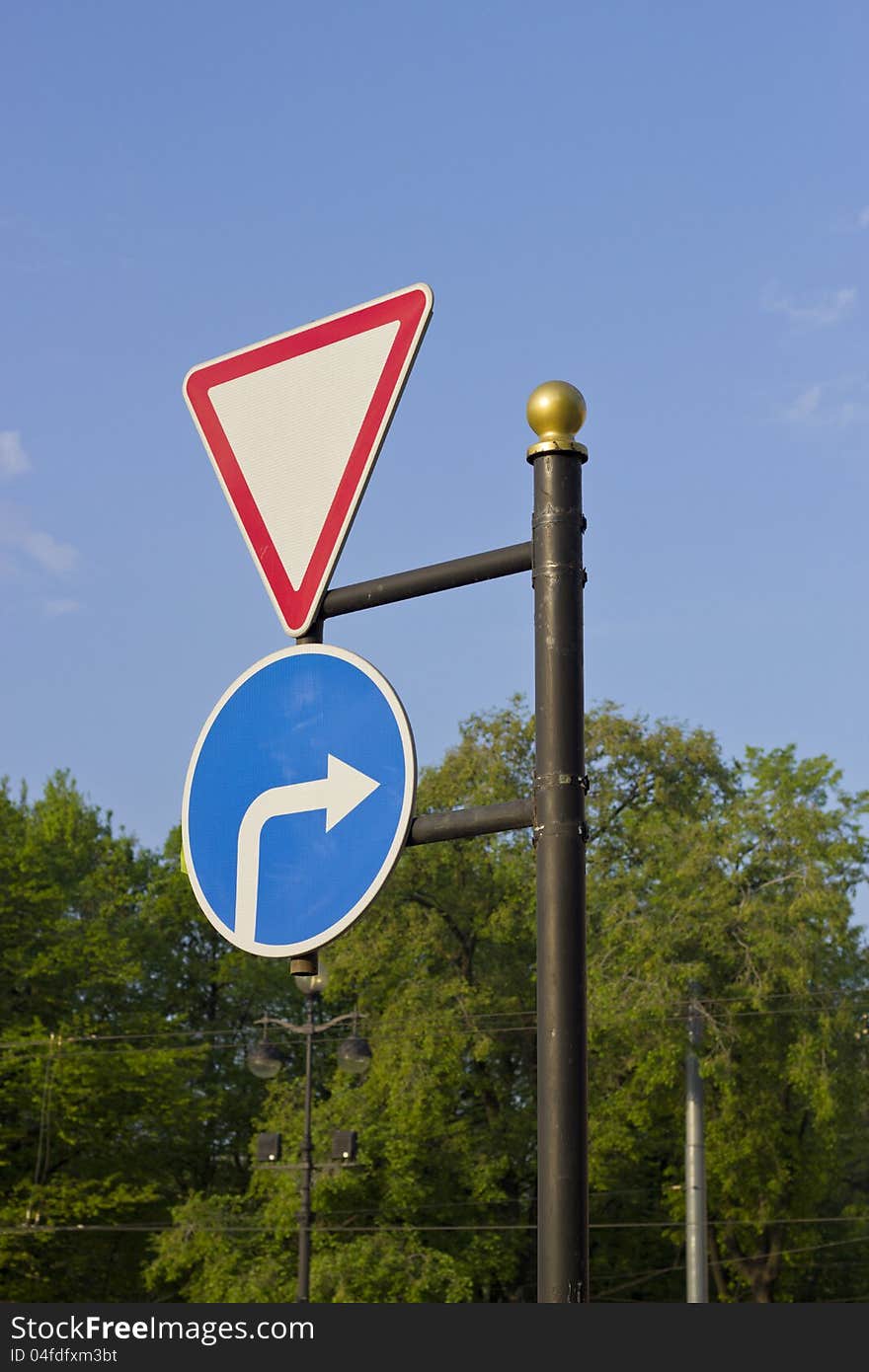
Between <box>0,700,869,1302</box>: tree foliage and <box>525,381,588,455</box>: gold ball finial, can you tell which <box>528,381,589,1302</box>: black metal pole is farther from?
<box>0,700,869,1302</box>: tree foliage

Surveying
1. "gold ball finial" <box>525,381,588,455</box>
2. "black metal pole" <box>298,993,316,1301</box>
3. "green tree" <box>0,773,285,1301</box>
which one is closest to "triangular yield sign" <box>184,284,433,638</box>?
"gold ball finial" <box>525,381,588,455</box>

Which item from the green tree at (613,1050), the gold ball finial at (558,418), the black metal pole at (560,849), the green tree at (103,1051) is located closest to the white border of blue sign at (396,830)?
the black metal pole at (560,849)

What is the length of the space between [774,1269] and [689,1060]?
5820mm

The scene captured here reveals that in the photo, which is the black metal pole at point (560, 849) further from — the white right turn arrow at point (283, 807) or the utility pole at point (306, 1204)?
the utility pole at point (306, 1204)

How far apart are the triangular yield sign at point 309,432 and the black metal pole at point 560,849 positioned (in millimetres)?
396

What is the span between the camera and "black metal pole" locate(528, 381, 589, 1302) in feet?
8.11

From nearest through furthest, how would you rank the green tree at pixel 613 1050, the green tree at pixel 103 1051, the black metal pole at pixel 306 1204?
the black metal pole at pixel 306 1204 < the green tree at pixel 613 1050 < the green tree at pixel 103 1051

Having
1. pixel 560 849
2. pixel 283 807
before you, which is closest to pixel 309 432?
pixel 283 807

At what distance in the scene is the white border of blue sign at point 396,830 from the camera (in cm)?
284

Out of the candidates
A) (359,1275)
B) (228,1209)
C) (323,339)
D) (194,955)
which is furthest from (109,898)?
(323,339)

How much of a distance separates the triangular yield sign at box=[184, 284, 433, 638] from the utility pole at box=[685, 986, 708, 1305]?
27.5 m

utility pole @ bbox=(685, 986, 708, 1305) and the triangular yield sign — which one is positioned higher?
the triangular yield sign

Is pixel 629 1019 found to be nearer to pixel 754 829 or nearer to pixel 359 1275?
pixel 754 829

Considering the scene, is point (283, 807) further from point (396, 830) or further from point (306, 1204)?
point (306, 1204)
